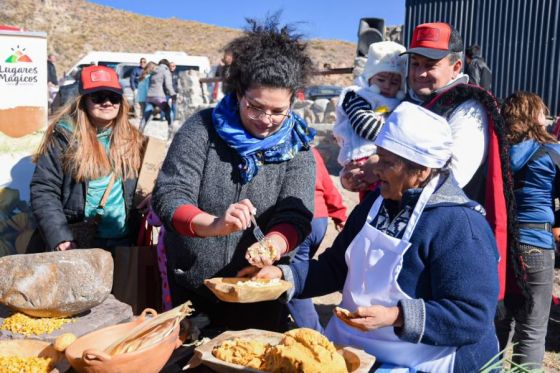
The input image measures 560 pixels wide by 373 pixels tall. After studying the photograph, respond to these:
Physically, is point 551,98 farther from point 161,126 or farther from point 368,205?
point 368,205

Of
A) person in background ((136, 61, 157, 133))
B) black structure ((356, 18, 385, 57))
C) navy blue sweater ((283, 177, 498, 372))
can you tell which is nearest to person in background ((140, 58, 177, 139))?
person in background ((136, 61, 157, 133))

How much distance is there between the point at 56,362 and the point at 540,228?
271cm

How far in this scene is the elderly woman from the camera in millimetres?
1686

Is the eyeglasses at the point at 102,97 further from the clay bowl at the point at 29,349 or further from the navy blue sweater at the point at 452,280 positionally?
the navy blue sweater at the point at 452,280

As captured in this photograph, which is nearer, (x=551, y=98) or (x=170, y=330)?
(x=170, y=330)

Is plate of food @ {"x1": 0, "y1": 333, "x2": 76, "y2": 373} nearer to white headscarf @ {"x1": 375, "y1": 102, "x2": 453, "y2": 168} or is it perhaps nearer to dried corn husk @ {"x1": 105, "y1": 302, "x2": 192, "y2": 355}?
dried corn husk @ {"x1": 105, "y1": 302, "x2": 192, "y2": 355}

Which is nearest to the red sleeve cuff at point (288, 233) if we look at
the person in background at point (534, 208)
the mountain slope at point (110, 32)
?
the person in background at point (534, 208)

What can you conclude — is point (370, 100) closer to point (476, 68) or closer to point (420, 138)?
point (420, 138)

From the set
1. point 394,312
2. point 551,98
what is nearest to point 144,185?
point 394,312

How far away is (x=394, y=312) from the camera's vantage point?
1.69 meters

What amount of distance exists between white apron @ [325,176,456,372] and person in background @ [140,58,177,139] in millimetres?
11222

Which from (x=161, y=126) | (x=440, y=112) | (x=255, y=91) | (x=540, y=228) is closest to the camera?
(x=255, y=91)

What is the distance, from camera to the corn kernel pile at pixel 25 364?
1.65m

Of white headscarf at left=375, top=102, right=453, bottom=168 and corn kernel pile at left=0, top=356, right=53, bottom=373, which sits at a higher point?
white headscarf at left=375, top=102, right=453, bottom=168
